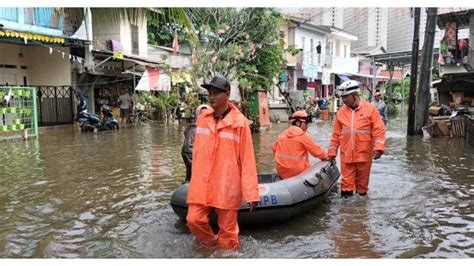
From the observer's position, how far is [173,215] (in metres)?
6.04

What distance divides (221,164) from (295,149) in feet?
7.22

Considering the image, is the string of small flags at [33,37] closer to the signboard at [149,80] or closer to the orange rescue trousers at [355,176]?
the signboard at [149,80]

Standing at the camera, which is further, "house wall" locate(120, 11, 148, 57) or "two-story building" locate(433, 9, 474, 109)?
"house wall" locate(120, 11, 148, 57)

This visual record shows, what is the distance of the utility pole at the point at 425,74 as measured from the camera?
15.5m

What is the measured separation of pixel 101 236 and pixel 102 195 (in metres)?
2.13

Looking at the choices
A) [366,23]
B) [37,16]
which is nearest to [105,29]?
[37,16]

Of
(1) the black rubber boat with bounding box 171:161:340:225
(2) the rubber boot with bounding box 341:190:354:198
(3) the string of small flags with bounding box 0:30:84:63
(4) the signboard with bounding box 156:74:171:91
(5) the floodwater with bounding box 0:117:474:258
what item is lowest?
(5) the floodwater with bounding box 0:117:474:258

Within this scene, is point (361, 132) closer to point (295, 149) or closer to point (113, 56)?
point (295, 149)

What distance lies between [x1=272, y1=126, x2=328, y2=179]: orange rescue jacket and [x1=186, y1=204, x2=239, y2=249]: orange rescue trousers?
2.06 meters

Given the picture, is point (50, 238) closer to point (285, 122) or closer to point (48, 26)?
point (48, 26)

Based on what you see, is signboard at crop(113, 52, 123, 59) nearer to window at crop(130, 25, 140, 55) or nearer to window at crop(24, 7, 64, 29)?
window at crop(24, 7, 64, 29)

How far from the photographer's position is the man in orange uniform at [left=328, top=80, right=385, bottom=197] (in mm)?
6398

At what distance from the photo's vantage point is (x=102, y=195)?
7.28 metres

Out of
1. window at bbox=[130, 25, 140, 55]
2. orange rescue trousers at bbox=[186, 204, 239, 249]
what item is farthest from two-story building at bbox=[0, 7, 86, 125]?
orange rescue trousers at bbox=[186, 204, 239, 249]
